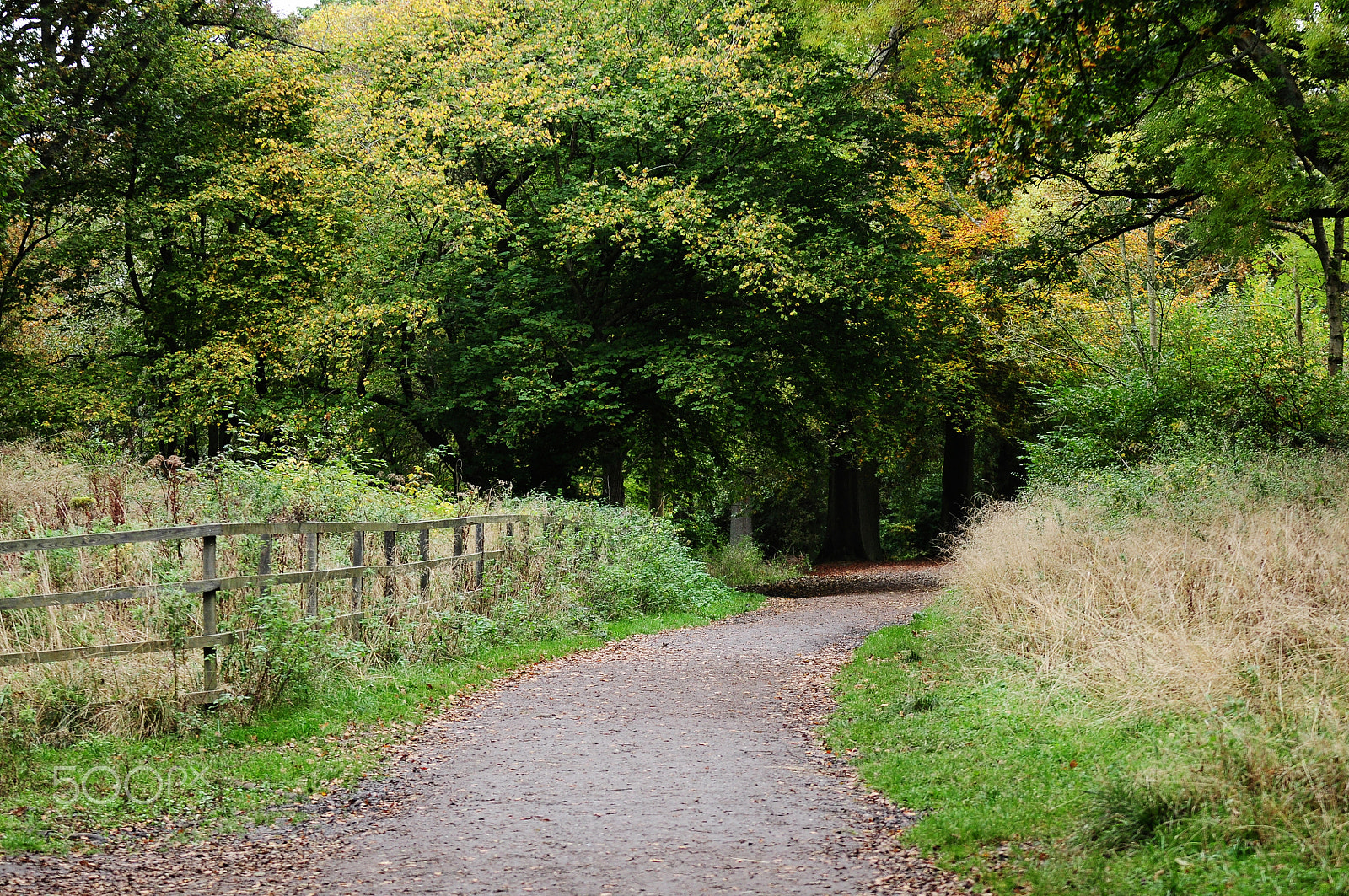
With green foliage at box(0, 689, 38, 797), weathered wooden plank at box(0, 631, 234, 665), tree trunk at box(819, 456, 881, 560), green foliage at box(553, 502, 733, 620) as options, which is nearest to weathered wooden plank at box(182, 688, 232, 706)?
weathered wooden plank at box(0, 631, 234, 665)

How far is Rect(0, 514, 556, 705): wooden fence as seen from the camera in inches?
271

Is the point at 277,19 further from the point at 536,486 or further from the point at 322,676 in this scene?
the point at 322,676

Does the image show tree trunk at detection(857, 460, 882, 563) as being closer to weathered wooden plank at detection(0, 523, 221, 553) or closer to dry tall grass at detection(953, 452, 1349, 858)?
dry tall grass at detection(953, 452, 1349, 858)

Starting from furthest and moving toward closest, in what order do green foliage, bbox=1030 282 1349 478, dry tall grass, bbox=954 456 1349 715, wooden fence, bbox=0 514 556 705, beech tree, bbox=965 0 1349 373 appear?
green foliage, bbox=1030 282 1349 478, beech tree, bbox=965 0 1349 373, wooden fence, bbox=0 514 556 705, dry tall grass, bbox=954 456 1349 715

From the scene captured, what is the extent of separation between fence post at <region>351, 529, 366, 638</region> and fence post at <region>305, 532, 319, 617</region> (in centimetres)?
36

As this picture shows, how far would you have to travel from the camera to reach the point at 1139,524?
32.8ft

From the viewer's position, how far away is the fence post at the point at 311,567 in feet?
30.2

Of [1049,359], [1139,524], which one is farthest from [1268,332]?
[1139,524]

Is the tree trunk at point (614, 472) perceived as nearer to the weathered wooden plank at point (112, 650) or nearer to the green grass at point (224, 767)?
the green grass at point (224, 767)

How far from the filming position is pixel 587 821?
6062 mm

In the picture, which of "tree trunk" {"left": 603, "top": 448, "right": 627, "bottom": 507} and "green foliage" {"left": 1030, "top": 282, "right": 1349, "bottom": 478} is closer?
"green foliage" {"left": 1030, "top": 282, "right": 1349, "bottom": 478}

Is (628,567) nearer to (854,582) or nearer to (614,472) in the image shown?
(614,472)

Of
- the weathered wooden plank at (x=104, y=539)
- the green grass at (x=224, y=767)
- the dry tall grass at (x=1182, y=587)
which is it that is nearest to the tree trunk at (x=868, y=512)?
the dry tall grass at (x=1182, y=587)

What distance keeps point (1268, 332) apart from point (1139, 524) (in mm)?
9605
